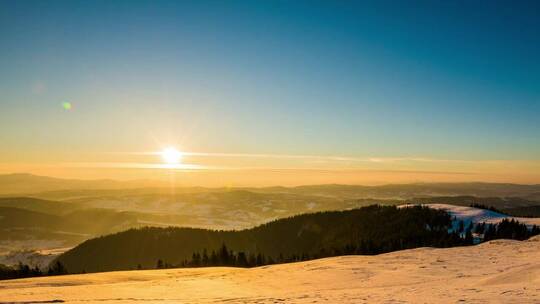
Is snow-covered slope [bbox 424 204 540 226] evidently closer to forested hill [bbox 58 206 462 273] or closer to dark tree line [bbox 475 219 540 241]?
dark tree line [bbox 475 219 540 241]

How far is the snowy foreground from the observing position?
23.0 metres

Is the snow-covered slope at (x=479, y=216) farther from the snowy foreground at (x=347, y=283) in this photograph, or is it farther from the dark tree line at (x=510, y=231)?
the snowy foreground at (x=347, y=283)

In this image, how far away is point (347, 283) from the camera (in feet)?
110

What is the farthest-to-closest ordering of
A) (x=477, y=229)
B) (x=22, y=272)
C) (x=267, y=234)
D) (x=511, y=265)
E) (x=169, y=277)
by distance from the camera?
(x=267, y=234) < (x=477, y=229) < (x=22, y=272) < (x=169, y=277) < (x=511, y=265)

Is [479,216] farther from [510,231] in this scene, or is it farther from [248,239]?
[248,239]

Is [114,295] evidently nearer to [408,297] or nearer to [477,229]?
[408,297]

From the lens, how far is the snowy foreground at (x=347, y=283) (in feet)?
75.3

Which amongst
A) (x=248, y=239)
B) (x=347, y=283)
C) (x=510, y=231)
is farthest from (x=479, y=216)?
(x=248, y=239)

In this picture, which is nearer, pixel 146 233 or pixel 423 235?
pixel 423 235

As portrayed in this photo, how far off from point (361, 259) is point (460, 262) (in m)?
12.7

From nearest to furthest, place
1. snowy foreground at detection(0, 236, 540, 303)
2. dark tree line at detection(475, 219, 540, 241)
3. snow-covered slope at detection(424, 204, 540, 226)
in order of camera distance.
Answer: snowy foreground at detection(0, 236, 540, 303) → dark tree line at detection(475, 219, 540, 241) → snow-covered slope at detection(424, 204, 540, 226)

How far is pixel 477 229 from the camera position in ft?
301

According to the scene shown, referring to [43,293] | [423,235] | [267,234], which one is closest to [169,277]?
[43,293]

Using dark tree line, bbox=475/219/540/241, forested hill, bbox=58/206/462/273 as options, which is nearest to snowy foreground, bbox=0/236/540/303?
dark tree line, bbox=475/219/540/241
